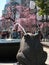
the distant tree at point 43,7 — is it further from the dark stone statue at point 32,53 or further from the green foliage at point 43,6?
the dark stone statue at point 32,53

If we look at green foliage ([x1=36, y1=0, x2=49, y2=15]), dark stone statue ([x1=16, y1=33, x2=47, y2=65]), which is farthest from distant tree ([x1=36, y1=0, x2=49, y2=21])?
dark stone statue ([x1=16, y1=33, x2=47, y2=65])

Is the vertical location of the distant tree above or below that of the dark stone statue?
below

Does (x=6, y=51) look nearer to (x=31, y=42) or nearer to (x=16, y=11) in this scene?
(x=31, y=42)

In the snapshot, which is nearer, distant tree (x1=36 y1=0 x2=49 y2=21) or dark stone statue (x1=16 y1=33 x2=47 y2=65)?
dark stone statue (x1=16 y1=33 x2=47 y2=65)

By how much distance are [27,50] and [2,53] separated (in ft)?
13.9

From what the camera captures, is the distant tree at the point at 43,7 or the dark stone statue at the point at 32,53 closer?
the dark stone statue at the point at 32,53

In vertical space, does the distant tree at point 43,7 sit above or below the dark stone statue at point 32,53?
below

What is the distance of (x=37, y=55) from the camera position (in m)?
7.38

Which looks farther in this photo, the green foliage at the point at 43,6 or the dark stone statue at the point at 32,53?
the green foliage at the point at 43,6

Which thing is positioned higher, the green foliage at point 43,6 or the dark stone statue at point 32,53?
the dark stone statue at point 32,53

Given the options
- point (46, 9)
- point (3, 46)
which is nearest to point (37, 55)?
point (3, 46)

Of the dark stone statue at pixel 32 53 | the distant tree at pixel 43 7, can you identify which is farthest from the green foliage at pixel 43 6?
the dark stone statue at pixel 32 53

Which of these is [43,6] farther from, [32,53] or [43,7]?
[32,53]

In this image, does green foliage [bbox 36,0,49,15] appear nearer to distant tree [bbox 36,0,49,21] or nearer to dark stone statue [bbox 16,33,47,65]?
distant tree [bbox 36,0,49,21]
